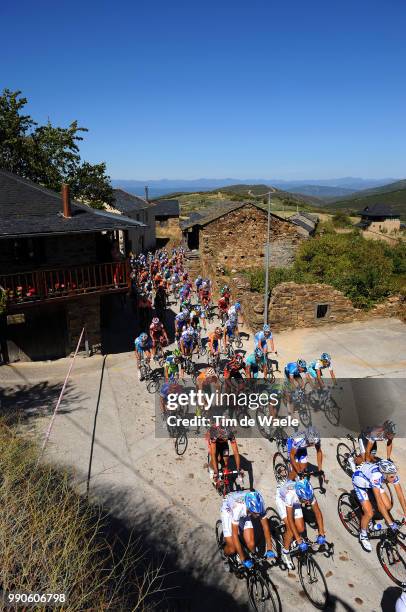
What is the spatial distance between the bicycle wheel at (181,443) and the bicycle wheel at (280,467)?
2225 millimetres

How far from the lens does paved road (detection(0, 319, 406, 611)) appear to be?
6.34 metres

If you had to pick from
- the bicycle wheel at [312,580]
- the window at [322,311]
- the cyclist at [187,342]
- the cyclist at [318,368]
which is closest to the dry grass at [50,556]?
the bicycle wheel at [312,580]

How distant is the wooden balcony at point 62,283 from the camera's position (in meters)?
13.0

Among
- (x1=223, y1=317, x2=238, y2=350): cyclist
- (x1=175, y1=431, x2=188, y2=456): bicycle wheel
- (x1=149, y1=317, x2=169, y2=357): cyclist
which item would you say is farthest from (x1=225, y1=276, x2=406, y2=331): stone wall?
(x1=175, y1=431, x2=188, y2=456): bicycle wheel

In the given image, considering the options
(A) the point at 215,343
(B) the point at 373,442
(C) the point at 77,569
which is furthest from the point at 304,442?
(A) the point at 215,343

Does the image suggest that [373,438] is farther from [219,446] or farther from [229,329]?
[229,329]

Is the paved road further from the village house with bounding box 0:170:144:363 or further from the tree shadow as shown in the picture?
the village house with bounding box 0:170:144:363

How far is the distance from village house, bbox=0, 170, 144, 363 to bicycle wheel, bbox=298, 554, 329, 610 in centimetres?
1075

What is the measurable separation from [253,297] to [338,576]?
40.6ft

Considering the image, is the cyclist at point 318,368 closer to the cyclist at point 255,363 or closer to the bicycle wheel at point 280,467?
the cyclist at point 255,363

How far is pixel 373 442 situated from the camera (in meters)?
7.74

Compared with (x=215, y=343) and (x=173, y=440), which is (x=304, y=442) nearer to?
(x=173, y=440)

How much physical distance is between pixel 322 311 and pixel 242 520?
1381 centimetres

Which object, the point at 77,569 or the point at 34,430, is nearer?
the point at 77,569
